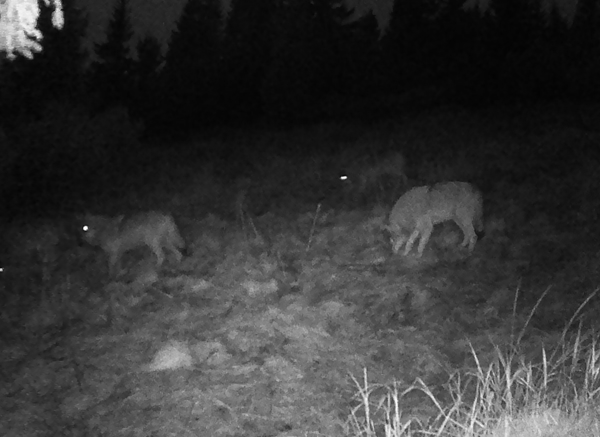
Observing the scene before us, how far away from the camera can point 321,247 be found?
32.3 ft

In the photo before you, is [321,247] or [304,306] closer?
[304,306]

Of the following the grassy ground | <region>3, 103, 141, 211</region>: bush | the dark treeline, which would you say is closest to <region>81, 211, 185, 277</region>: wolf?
the grassy ground

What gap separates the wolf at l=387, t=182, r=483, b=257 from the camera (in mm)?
9039

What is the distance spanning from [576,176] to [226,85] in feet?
67.6

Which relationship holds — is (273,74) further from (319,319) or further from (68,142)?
(319,319)

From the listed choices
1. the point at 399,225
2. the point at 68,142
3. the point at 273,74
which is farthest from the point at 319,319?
the point at 273,74

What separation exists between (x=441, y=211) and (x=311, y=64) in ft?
67.0

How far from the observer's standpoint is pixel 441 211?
9031 mm

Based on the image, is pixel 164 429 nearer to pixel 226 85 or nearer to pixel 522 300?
pixel 522 300

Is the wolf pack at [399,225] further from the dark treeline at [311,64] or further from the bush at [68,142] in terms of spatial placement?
the dark treeline at [311,64]

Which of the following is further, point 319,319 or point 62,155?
point 62,155

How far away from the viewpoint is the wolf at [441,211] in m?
9.04

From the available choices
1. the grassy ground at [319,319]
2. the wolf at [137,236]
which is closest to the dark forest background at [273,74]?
the grassy ground at [319,319]

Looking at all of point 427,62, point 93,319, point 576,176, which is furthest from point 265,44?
point 93,319
